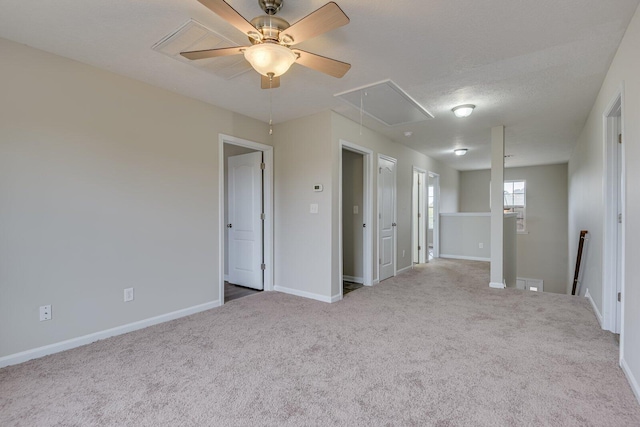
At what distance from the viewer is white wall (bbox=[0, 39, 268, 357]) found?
231cm

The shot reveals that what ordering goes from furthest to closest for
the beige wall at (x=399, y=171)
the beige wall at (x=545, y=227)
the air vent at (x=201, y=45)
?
the beige wall at (x=545, y=227) → the beige wall at (x=399, y=171) → the air vent at (x=201, y=45)

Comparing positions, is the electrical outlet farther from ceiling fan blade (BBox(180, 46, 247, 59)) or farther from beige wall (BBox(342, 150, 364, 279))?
beige wall (BBox(342, 150, 364, 279))

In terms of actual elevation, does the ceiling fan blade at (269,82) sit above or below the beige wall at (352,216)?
above

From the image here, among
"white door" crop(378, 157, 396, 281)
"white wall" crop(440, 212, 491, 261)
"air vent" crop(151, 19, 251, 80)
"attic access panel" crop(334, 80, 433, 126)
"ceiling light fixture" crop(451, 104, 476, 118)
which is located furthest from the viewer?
"white wall" crop(440, 212, 491, 261)

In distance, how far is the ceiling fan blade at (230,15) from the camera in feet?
4.90

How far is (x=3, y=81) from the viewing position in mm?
2256

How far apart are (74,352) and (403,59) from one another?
352cm

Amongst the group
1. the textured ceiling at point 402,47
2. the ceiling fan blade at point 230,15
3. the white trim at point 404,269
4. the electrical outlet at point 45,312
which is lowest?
the white trim at point 404,269

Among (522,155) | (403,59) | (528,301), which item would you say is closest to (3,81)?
(403,59)

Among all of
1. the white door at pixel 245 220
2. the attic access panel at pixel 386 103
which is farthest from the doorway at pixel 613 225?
the white door at pixel 245 220

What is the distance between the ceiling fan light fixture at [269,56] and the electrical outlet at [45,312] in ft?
8.03

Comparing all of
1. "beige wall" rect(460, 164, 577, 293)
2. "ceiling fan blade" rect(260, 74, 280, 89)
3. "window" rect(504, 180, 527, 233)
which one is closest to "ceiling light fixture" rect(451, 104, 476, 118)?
"ceiling fan blade" rect(260, 74, 280, 89)

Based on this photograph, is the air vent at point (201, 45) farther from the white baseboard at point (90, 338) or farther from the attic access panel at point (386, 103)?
the white baseboard at point (90, 338)

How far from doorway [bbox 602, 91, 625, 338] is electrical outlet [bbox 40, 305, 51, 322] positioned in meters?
4.74
